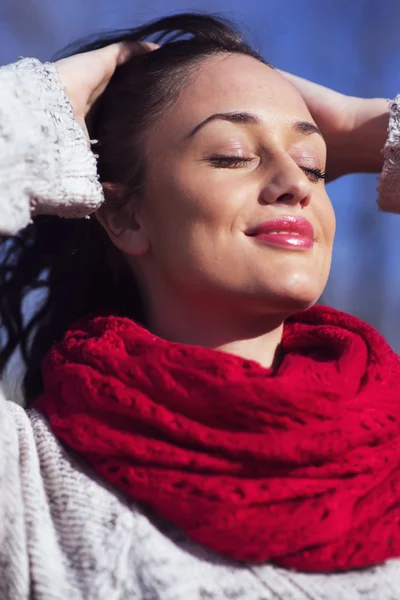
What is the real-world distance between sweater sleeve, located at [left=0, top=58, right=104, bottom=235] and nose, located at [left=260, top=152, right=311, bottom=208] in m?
0.33

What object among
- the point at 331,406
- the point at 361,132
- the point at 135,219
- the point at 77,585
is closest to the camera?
the point at 77,585

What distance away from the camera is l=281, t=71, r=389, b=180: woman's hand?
1.60 meters

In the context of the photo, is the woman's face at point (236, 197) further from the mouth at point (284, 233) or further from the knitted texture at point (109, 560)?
the knitted texture at point (109, 560)

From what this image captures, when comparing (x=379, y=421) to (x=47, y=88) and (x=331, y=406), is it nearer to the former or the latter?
(x=331, y=406)

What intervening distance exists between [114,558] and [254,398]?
1.04ft

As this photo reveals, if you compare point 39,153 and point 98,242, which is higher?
point 39,153

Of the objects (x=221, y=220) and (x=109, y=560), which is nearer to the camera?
(x=109, y=560)

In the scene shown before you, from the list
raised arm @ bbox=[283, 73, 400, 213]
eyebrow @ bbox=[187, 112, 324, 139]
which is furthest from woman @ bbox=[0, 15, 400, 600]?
raised arm @ bbox=[283, 73, 400, 213]

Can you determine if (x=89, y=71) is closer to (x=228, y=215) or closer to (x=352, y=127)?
(x=228, y=215)

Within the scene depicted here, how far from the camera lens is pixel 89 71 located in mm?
1382

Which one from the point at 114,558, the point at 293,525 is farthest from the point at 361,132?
the point at 114,558

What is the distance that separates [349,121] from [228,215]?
68cm

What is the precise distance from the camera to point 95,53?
4.67ft

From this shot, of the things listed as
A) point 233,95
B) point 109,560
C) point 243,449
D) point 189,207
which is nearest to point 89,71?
point 233,95
